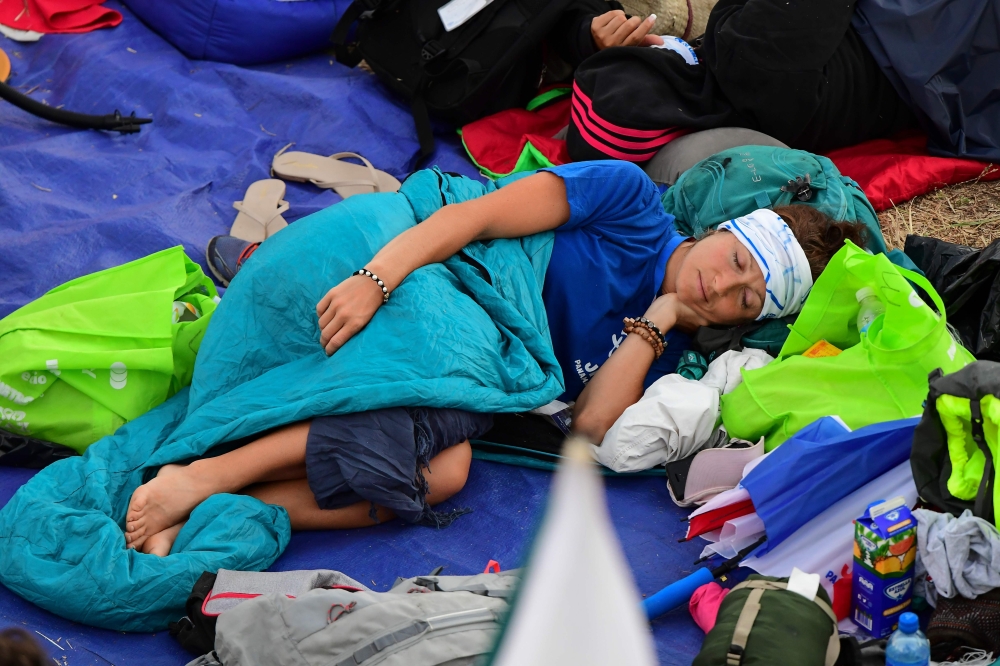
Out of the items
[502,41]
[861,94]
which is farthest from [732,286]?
[502,41]

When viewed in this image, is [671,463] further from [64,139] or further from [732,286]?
[64,139]

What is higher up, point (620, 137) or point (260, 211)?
point (620, 137)

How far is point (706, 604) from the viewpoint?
1.59 metres

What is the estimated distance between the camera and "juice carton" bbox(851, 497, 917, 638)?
142 cm

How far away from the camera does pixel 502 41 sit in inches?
124

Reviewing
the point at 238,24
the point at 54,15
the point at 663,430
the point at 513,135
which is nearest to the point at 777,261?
the point at 663,430

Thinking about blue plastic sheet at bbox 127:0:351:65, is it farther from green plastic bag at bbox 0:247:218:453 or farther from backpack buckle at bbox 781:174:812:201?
backpack buckle at bbox 781:174:812:201

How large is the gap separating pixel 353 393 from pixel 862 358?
0.99m

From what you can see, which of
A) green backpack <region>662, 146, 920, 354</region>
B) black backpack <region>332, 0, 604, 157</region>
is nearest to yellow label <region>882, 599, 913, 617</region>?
green backpack <region>662, 146, 920, 354</region>

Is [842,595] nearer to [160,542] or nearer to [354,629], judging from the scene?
[354,629]

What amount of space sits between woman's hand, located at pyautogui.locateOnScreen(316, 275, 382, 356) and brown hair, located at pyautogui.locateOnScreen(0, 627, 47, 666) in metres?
0.90

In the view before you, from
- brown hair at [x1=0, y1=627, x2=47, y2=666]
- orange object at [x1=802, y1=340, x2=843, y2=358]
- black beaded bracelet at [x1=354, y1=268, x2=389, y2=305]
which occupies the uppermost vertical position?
brown hair at [x1=0, y1=627, x2=47, y2=666]

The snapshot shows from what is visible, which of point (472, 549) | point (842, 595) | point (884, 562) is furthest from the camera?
point (472, 549)

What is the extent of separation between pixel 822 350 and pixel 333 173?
66.4 inches
